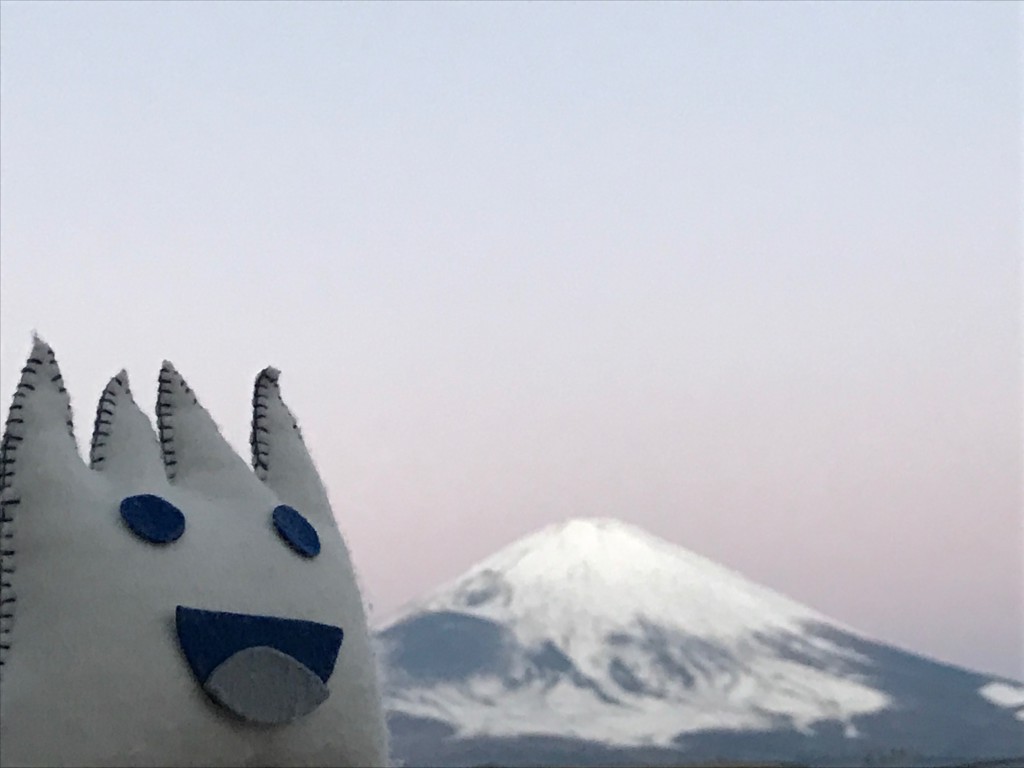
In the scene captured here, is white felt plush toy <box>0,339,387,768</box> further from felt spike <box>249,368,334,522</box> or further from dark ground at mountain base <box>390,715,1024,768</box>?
dark ground at mountain base <box>390,715,1024,768</box>

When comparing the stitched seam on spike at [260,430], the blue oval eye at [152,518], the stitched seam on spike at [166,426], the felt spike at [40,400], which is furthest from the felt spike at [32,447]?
the stitched seam on spike at [260,430]

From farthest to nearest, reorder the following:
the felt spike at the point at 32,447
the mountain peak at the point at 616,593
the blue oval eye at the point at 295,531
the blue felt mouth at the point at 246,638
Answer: the mountain peak at the point at 616,593, the blue oval eye at the point at 295,531, the felt spike at the point at 32,447, the blue felt mouth at the point at 246,638

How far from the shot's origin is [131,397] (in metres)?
13.7

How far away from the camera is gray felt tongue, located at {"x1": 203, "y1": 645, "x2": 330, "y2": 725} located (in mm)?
11562

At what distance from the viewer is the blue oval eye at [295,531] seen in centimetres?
1300

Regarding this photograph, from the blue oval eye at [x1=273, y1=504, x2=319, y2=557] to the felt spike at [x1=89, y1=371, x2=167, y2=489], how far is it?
112 cm

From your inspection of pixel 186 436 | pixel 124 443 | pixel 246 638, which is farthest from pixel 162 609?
pixel 186 436

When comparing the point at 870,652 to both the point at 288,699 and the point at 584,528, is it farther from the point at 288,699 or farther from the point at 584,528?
the point at 288,699

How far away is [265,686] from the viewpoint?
38.7ft

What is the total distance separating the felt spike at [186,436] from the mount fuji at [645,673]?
77497mm

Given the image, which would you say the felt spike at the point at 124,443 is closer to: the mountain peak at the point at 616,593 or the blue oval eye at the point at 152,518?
the blue oval eye at the point at 152,518

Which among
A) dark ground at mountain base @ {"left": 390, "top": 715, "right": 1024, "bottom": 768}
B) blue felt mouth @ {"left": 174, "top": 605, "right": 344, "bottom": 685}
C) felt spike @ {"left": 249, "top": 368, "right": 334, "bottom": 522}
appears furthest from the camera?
dark ground at mountain base @ {"left": 390, "top": 715, "right": 1024, "bottom": 768}

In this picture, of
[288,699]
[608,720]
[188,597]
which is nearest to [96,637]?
[188,597]

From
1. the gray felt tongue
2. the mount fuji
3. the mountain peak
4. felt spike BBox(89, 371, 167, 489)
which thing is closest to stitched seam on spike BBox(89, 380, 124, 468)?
felt spike BBox(89, 371, 167, 489)
